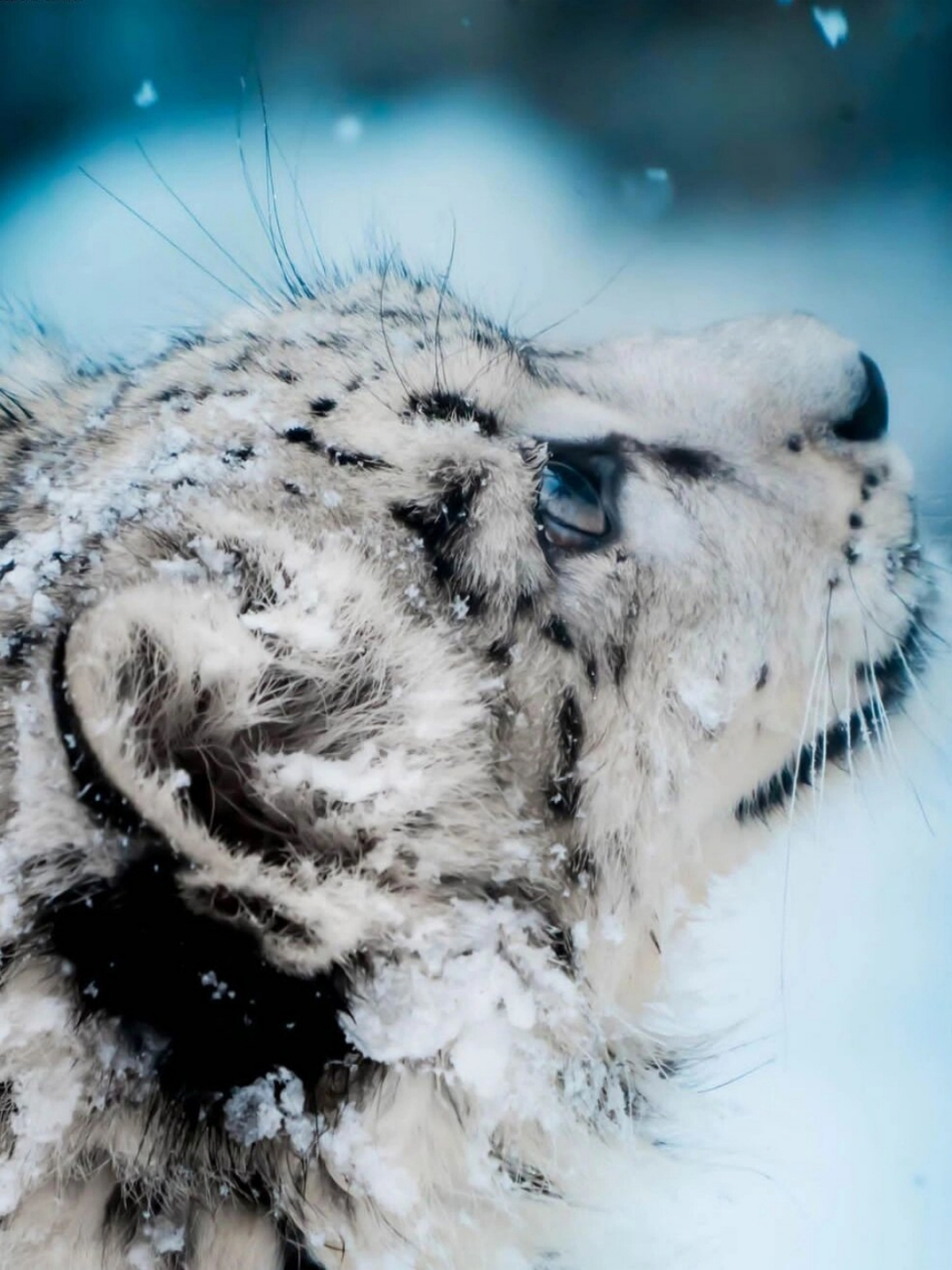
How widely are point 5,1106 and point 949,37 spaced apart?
97 cm

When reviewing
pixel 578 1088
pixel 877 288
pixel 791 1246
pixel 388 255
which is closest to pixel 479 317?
pixel 388 255

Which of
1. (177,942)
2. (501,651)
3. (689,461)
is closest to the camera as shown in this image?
Answer: (177,942)

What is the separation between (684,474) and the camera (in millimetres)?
682

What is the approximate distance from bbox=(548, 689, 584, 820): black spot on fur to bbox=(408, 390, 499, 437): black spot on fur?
0.19 m

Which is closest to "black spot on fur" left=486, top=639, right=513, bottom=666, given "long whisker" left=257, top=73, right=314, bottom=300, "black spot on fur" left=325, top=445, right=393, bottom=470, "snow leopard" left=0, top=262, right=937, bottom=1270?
"snow leopard" left=0, top=262, right=937, bottom=1270

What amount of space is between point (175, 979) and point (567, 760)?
0.87 feet

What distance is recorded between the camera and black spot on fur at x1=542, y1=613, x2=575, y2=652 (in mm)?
607

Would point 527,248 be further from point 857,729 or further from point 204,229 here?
point 857,729

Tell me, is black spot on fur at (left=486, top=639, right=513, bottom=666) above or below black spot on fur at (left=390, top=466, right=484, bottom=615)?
below

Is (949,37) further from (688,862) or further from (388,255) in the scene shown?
(688,862)

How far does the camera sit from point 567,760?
0.61 m

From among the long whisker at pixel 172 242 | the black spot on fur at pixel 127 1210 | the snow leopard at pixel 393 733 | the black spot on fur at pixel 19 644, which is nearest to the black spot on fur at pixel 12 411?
the snow leopard at pixel 393 733

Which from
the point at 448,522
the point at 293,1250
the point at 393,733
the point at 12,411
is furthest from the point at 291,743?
the point at 12,411

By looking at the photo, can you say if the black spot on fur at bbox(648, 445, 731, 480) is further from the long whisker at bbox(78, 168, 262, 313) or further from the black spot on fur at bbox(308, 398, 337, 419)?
the long whisker at bbox(78, 168, 262, 313)
